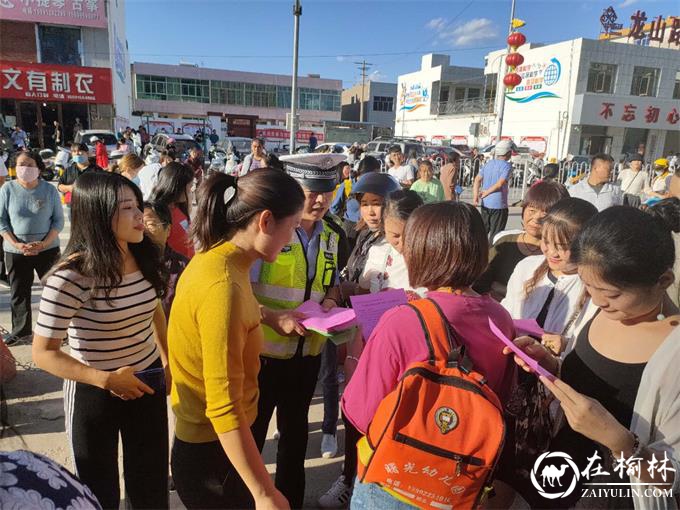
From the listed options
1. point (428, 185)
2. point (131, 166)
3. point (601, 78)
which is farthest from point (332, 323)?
point (601, 78)

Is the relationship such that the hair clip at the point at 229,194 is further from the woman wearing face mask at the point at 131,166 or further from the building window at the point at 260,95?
the building window at the point at 260,95

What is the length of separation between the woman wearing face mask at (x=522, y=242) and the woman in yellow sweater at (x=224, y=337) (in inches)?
67.5

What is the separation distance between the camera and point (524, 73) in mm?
26969

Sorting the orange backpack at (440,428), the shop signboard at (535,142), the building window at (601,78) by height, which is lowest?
the orange backpack at (440,428)

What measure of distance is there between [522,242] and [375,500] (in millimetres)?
1980

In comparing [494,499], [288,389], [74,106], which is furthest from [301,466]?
[74,106]

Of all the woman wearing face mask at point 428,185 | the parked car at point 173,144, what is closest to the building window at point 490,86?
the parked car at point 173,144

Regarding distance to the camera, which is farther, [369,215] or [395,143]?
[395,143]

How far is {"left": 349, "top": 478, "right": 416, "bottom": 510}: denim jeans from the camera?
1253mm

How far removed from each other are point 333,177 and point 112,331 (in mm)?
1305

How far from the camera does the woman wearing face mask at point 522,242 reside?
2678 millimetres

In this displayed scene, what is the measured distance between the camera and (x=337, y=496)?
8.17ft

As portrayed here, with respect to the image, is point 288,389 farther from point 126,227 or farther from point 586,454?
point 586,454

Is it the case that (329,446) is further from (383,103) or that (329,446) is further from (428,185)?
(383,103)
